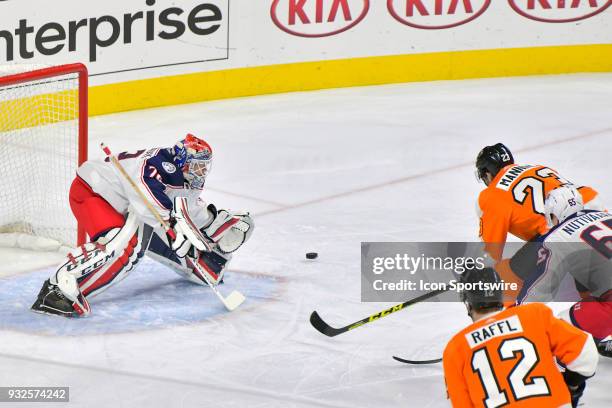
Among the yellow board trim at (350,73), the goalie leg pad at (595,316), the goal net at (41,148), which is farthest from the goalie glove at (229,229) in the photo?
the yellow board trim at (350,73)

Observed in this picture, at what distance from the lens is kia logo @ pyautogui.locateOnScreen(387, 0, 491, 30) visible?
10.2 m

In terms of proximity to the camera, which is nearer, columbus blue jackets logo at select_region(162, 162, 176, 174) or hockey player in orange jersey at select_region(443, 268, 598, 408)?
hockey player in orange jersey at select_region(443, 268, 598, 408)

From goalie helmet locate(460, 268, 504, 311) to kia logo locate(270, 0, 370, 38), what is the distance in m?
6.60

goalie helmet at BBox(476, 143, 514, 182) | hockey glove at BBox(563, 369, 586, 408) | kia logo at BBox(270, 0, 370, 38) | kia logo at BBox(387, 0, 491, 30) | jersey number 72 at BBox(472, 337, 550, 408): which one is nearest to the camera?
jersey number 72 at BBox(472, 337, 550, 408)

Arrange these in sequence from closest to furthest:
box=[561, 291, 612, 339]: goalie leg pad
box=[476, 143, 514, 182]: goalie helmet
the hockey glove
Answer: the hockey glove < box=[561, 291, 612, 339]: goalie leg pad < box=[476, 143, 514, 182]: goalie helmet

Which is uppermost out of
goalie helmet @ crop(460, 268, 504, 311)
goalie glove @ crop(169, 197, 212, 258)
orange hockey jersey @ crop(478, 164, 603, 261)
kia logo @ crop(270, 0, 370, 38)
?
goalie helmet @ crop(460, 268, 504, 311)

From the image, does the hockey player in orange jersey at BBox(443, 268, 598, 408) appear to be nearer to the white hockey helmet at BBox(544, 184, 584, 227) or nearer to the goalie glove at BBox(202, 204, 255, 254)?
the white hockey helmet at BBox(544, 184, 584, 227)

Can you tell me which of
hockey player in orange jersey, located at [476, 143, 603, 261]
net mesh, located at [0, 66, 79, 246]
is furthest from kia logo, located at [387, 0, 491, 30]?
hockey player in orange jersey, located at [476, 143, 603, 261]

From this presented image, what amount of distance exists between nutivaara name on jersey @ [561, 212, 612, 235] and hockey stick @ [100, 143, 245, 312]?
64.8 inches

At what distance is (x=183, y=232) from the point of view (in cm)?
525

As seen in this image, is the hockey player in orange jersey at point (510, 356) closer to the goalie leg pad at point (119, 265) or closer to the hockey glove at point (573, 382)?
the hockey glove at point (573, 382)

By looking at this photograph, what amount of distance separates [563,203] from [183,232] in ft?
5.35

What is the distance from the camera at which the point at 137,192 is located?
17.6 feet

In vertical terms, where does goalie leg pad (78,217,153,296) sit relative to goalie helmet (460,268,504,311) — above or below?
below
